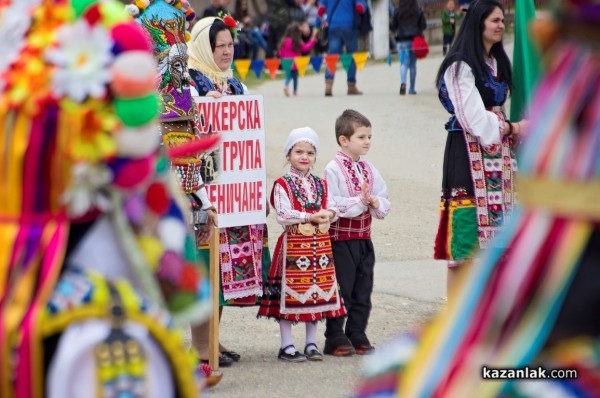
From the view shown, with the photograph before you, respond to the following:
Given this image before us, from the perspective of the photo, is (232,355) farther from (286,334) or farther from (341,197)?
(341,197)

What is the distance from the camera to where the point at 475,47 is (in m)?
7.05

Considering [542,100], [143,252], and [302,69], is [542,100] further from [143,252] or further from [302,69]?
[302,69]

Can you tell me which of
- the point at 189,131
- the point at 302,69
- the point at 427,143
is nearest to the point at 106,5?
the point at 189,131

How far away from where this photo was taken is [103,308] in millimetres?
3094

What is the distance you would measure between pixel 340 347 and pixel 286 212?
2.81 feet

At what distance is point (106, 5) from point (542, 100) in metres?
1.23

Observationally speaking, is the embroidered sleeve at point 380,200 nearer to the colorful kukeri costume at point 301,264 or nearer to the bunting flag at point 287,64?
the colorful kukeri costume at point 301,264

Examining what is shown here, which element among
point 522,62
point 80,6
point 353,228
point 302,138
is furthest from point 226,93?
point 80,6

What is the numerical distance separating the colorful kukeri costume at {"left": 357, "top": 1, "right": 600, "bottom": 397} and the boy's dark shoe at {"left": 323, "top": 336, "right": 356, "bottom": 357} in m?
4.36

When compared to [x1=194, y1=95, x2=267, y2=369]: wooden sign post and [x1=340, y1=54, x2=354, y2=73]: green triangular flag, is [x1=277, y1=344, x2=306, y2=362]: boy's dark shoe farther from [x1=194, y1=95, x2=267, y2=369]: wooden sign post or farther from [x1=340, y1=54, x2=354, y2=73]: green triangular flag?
[x1=340, y1=54, x2=354, y2=73]: green triangular flag

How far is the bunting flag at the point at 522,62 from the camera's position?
7219 mm

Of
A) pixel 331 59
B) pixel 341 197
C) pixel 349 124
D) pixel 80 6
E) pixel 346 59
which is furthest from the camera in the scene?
pixel 346 59

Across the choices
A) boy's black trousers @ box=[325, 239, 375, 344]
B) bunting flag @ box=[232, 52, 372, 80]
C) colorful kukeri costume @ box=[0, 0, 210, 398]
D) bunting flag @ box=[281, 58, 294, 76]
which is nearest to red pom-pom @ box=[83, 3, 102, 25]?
colorful kukeri costume @ box=[0, 0, 210, 398]

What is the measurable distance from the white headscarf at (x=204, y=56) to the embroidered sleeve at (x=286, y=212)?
0.69 m
